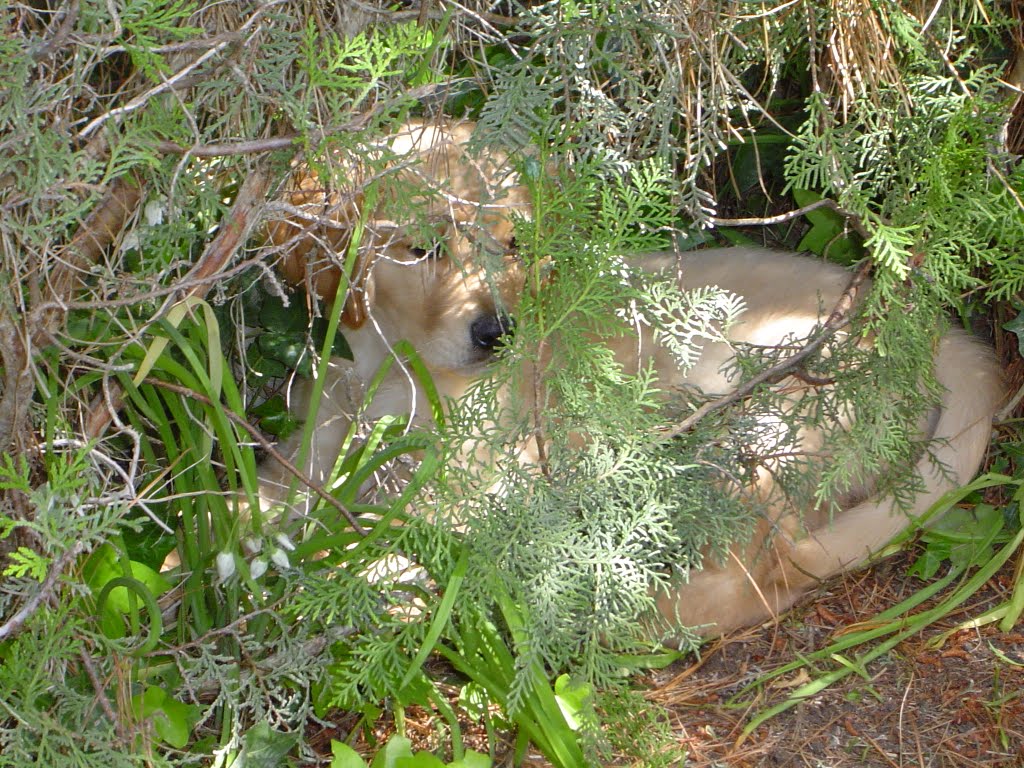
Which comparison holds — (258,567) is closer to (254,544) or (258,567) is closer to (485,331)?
(254,544)

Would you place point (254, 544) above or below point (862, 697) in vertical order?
above

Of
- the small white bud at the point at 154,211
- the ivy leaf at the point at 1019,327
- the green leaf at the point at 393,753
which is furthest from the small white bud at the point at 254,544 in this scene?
the ivy leaf at the point at 1019,327

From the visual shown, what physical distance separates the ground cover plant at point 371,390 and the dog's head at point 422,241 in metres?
0.07

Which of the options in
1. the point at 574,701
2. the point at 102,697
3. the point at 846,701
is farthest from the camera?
the point at 846,701

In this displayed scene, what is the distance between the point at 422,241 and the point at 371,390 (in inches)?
10.6

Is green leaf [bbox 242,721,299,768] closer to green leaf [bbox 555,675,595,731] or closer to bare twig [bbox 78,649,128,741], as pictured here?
bare twig [bbox 78,649,128,741]

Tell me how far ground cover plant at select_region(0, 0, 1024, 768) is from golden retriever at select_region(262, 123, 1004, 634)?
13cm

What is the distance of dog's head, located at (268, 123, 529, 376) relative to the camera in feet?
4.98

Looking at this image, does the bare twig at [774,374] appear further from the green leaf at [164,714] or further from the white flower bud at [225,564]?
the green leaf at [164,714]

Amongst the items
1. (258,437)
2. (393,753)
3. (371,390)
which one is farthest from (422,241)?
(393,753)

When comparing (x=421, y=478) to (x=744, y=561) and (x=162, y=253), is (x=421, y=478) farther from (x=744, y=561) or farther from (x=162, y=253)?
(x=744, y=561)

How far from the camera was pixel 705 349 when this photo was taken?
222cm

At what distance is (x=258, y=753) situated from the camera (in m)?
1.47

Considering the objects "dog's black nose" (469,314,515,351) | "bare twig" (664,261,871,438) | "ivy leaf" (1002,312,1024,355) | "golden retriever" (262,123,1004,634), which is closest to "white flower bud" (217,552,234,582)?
"golden retriever" (262,123,1004,634)
